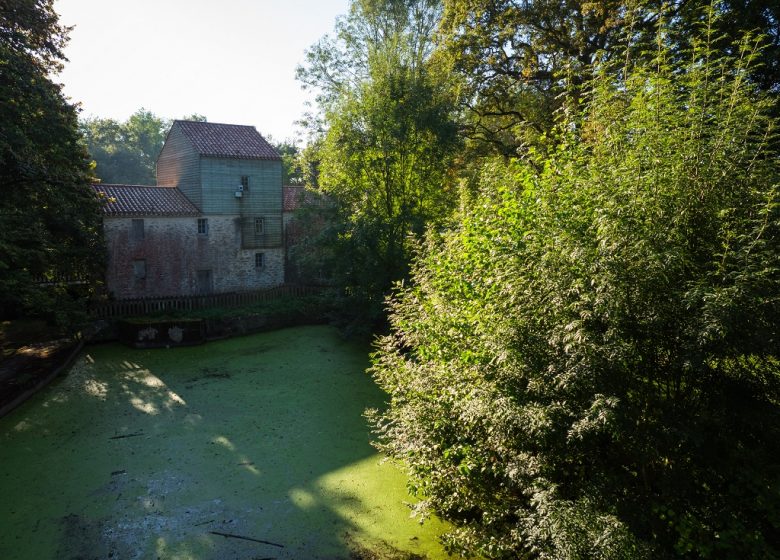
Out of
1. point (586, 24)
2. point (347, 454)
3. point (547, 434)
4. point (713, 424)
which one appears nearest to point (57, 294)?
point (347, 454)

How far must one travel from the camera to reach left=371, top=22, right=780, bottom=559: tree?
4.82 meters

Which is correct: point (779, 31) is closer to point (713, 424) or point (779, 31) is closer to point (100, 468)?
point (713, 424)

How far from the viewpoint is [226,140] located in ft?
85.0

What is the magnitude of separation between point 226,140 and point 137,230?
6.74 meters

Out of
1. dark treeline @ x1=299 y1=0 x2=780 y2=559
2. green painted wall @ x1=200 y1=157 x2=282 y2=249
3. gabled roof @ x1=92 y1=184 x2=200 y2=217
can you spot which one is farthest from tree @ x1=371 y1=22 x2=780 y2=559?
green painted wall @ x1=200 y1=157 x2=282 y2=249

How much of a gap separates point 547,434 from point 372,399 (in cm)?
843

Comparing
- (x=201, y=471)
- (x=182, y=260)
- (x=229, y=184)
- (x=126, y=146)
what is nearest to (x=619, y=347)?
(x=201, y=471)

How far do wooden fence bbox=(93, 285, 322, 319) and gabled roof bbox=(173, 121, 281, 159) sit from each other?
730 cm

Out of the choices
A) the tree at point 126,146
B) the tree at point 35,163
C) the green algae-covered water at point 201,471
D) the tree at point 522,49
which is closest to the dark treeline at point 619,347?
the green algae-covered water at point 201,471

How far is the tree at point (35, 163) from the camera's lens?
12680 mm

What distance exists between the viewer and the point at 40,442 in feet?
35.0

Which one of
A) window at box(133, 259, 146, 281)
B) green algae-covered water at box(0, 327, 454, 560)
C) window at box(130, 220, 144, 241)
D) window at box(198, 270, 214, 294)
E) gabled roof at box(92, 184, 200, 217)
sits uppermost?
gabled roof at box(92, 184, 200, 217)

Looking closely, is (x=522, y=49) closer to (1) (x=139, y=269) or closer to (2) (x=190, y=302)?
(2) (x=190, y=302)

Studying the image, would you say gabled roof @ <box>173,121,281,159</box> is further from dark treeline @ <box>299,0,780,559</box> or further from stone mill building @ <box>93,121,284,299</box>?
dark treeline @ <box>299,0,780,559</box>
